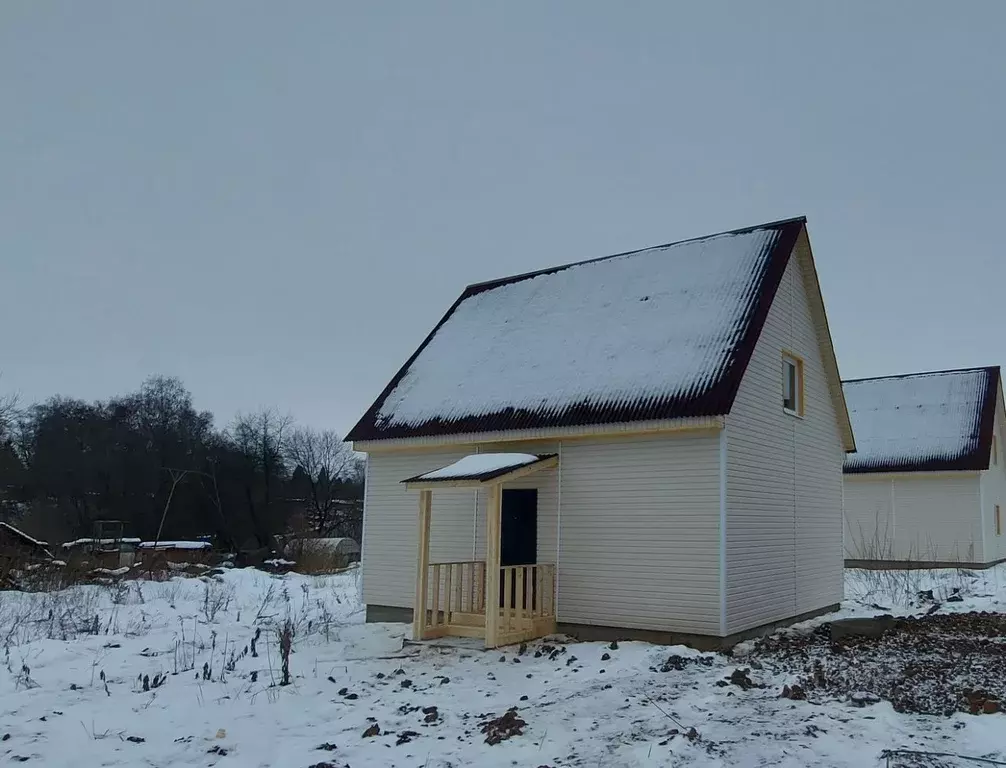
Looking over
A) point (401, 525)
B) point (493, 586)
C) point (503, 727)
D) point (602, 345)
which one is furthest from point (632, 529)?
point (503, 727)

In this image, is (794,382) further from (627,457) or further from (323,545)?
(323,545)

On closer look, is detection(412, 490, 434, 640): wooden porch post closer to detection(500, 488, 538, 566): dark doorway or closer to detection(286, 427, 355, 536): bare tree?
detection(500, 488, 538, 566): dark doorway

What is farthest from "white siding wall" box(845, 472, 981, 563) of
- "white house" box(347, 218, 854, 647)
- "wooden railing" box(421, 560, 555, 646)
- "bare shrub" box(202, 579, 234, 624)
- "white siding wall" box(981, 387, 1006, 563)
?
"bare shrub" box(202, 579, 234, 624)

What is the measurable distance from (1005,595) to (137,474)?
51678 millimetres

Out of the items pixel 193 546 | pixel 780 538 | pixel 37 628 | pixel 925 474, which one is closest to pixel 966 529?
pixel 925 474

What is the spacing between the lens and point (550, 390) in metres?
13.6

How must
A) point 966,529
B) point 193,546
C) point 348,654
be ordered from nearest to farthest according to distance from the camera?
point 348,654 → point 966,529 → point 193,546

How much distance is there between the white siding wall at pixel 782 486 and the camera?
1202 cm

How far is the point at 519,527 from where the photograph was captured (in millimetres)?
13836

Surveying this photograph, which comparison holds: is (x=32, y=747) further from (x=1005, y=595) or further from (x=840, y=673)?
(x=1005, y=595)

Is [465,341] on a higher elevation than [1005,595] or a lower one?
higher

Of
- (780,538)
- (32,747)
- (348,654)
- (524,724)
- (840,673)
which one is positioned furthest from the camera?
(780,538)

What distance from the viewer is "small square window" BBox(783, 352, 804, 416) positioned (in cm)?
1435

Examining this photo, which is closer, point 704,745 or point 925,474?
point 704,745
